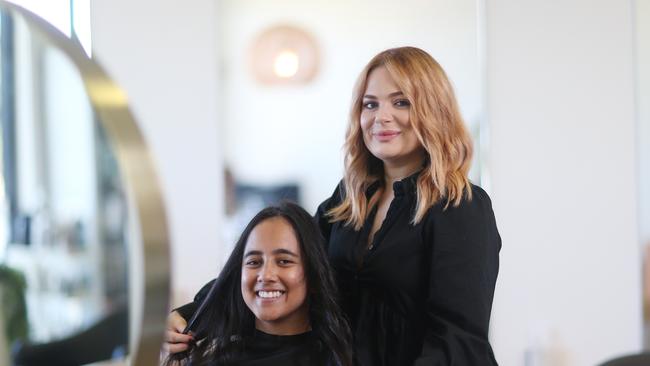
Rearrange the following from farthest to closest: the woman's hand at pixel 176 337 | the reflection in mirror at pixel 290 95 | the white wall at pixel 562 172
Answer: the white wall at pixel 562 172
the reflection in mirror at pixel 290 95
the woman's hand at pixel 176 337

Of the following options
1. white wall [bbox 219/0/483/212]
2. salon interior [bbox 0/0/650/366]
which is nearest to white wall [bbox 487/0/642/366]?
salon interior [bbox 0/0/650/366]

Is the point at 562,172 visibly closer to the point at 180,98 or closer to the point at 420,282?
the point at 180,98

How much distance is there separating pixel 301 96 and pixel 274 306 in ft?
4.48

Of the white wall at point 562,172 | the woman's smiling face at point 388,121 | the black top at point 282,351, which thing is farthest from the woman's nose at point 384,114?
the white wall at point 562,172

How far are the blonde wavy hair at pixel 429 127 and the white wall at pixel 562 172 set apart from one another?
1.44 meters

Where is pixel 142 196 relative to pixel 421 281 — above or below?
above

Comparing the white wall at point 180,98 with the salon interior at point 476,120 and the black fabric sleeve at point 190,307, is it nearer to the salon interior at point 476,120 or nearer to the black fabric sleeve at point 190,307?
the salon interior at point 476,120

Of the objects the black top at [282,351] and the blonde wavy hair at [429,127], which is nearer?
the blonde wavy hair at [429,127]

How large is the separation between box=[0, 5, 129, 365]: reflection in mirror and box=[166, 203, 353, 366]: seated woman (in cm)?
98

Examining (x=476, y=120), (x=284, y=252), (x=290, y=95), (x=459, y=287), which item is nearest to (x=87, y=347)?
(x=459, y=287)

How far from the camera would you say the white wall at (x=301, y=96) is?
9.25 ft

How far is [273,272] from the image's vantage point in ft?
5.27

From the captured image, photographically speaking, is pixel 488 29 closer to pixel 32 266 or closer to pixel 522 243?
pixel 522 243

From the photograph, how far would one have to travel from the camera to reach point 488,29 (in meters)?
2.98
